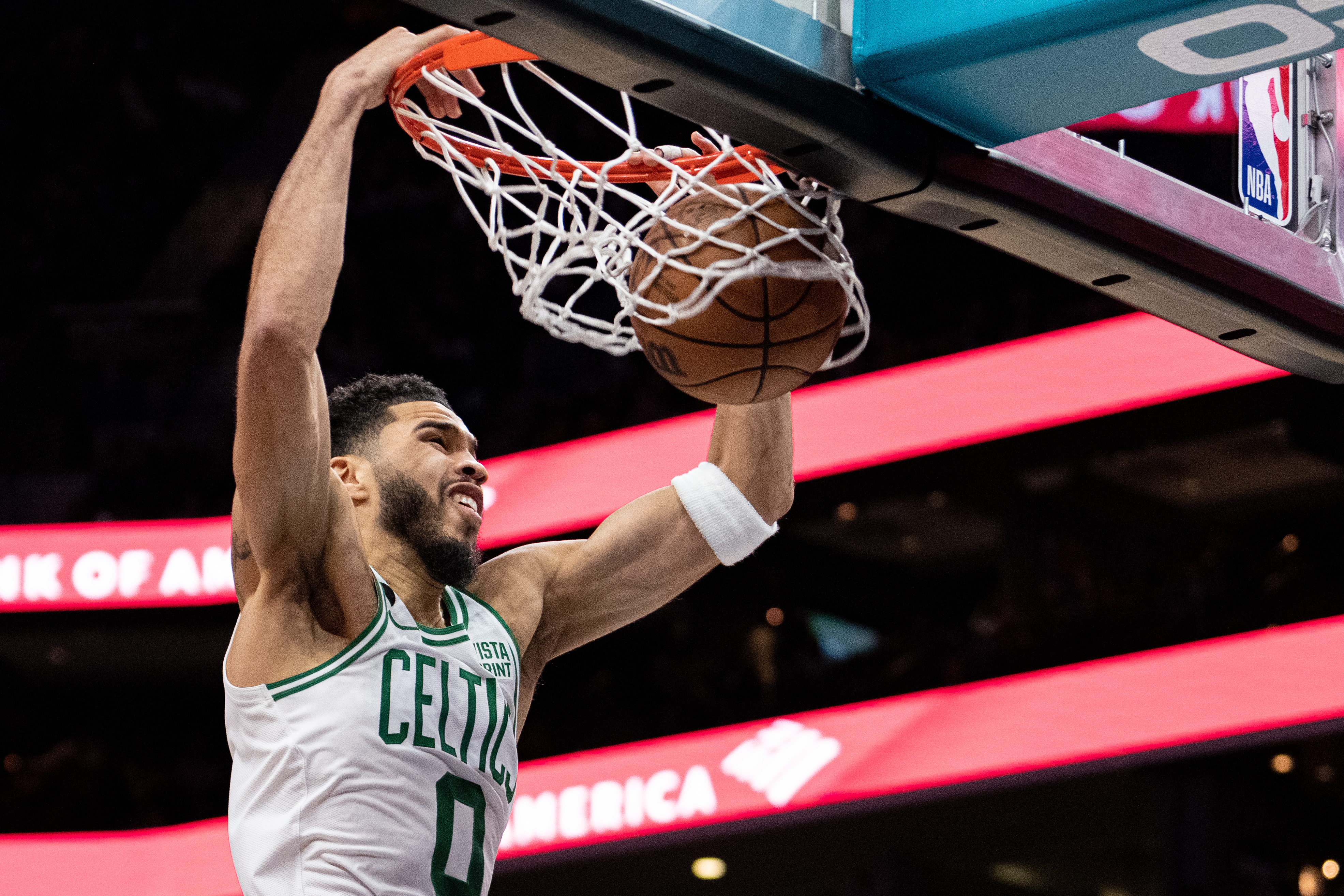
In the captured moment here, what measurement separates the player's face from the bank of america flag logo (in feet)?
12.7

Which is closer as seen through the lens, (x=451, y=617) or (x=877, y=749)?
(x=451, y=617)

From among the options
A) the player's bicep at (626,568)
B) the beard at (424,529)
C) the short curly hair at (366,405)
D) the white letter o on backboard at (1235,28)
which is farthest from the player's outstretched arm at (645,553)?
the white letter o on backboard at (1235,28)

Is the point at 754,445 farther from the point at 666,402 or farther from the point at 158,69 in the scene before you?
the point at 158,69

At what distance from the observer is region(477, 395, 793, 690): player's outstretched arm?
292 cm

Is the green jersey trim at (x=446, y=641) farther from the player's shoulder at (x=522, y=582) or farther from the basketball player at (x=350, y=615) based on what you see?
the player's shoulder at (x=522, y=582)

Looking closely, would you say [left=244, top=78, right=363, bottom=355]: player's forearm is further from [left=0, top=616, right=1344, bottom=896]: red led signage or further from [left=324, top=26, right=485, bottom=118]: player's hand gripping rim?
[left=0, top=616, right=1344, bottom=896]: red led signage

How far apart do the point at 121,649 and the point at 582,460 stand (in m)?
6.07

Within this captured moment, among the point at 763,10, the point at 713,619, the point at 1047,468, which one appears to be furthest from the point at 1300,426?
the point at 763,10

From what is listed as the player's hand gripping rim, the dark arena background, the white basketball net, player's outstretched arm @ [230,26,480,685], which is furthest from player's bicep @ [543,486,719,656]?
the dark arena background

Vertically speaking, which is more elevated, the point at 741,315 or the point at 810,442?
the point at 741,315

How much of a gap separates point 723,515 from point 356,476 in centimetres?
69

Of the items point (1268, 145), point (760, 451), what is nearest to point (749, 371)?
point (760, 451)

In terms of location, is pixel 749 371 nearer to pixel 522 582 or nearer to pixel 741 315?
pixel 741 315

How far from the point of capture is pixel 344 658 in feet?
8.00
